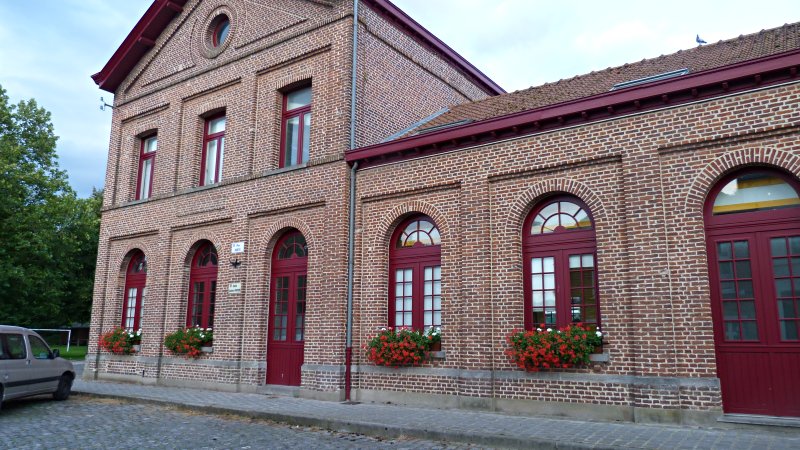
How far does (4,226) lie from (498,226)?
23978 millimetres

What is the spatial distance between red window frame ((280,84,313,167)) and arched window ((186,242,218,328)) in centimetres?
331

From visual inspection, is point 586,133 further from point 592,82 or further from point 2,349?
point 2,349

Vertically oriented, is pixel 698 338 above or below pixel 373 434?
above

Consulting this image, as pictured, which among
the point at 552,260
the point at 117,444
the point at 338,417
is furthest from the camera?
the point at 552,260

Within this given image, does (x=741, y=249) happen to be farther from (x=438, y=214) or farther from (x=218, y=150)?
(x=218, y=150)

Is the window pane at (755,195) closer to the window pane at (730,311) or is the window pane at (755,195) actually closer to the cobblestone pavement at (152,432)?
the window pane at (730,311)

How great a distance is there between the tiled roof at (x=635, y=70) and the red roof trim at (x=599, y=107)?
3.20 feet

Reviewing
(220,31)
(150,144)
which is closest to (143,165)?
(150,144)

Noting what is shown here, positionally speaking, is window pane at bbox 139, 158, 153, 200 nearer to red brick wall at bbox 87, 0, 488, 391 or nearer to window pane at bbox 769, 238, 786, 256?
red brick wall at bbox 87, 0, 488, 391

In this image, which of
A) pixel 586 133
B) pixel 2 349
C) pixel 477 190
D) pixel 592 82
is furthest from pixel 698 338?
pixel 2 349

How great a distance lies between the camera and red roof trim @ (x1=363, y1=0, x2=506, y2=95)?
15.1m

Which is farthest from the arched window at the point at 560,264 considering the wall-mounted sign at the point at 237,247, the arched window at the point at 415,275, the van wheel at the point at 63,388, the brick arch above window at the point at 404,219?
the van wheel at the point at 63,388

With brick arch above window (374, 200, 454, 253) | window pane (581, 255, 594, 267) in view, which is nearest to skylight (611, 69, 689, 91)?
window pane (581, 255, 594, 267)

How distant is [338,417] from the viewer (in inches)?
400
